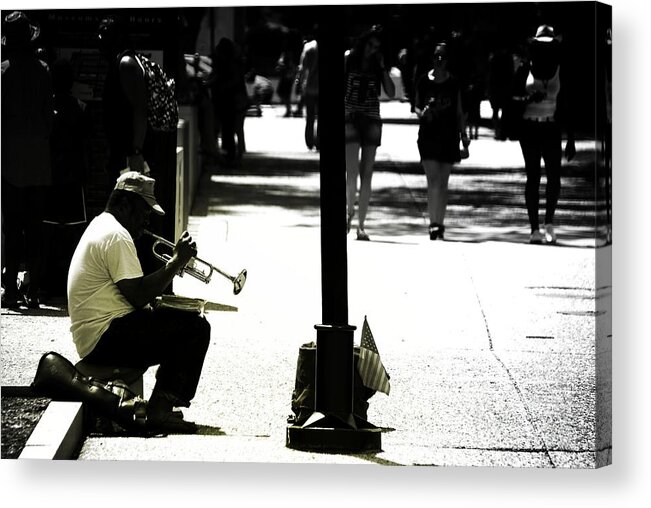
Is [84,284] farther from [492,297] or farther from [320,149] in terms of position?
[492,297]

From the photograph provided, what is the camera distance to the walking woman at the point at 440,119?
9797 mm

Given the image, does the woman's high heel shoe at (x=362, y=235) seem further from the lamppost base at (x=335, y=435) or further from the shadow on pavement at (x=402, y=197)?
the lamppost base at (x=335, y=435)

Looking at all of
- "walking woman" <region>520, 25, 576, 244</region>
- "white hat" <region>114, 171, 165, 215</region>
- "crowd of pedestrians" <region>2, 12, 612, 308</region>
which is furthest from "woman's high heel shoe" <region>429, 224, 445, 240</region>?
"white hat" <region>114, 171, 165, 215</region>

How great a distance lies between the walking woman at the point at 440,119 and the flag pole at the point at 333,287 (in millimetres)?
537

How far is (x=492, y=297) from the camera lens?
9.97m

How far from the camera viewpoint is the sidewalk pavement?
9.62 m

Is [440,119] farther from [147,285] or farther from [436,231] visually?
[147,285]

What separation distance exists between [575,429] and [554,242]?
81 centimetres

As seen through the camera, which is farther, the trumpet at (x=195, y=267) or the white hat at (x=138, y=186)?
the trumpet at (x=195, y=267)

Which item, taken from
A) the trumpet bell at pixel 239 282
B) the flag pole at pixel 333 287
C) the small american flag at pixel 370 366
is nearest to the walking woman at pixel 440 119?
the flag pole at pixel 333 287

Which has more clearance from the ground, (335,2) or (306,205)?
(335,2)

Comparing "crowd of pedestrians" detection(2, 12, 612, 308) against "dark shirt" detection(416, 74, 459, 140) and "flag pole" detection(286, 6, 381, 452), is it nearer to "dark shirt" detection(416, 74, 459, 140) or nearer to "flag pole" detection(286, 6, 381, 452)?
"dark shirt" detection(416, 74, 459, 140)

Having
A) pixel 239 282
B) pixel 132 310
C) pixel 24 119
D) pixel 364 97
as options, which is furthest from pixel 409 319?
pixel 24 119

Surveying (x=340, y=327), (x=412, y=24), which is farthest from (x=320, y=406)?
(x=412, y=24)
